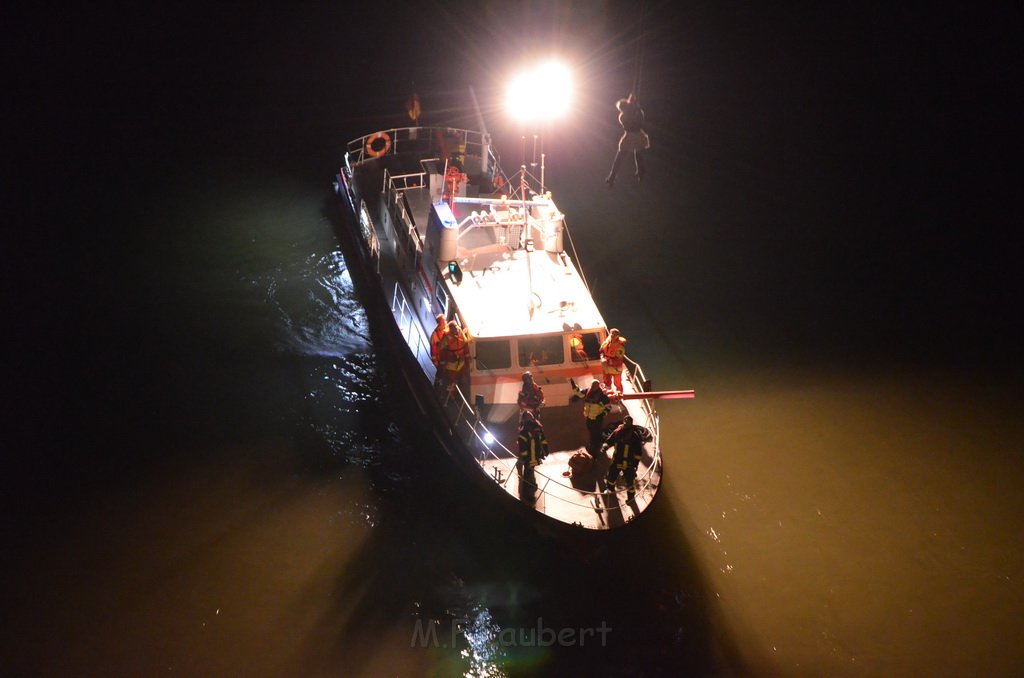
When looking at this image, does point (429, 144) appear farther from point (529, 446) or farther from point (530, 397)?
point (529, 446)

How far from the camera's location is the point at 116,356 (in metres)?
13.5

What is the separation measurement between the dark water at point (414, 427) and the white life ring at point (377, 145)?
226 centimetres

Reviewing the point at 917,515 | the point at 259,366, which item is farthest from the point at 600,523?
the point at 259,366

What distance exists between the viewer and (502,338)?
11156 mm

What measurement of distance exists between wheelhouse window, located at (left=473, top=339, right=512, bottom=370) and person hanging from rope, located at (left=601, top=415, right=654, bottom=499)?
2.11 metres

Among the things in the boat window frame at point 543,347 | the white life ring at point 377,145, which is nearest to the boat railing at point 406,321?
the boat window frame at point 543,347

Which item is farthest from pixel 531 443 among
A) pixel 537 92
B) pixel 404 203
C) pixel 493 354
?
pixel 537 92

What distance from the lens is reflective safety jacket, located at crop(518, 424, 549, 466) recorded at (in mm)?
10070

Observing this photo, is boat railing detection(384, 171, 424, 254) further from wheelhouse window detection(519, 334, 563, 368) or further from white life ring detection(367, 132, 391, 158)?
wheelhouse window detection(519, 334, 563, 368)

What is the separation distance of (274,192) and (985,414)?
1716 centimetres

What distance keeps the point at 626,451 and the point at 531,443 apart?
51.8 inches

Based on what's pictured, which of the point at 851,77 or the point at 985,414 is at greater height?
the point at 851,77

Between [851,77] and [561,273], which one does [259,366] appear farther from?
[851,77]

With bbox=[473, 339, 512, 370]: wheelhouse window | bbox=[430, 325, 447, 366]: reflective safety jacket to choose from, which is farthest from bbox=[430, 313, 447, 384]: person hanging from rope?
bbox=[473, 339, 512, 370]: wheelhouse window
